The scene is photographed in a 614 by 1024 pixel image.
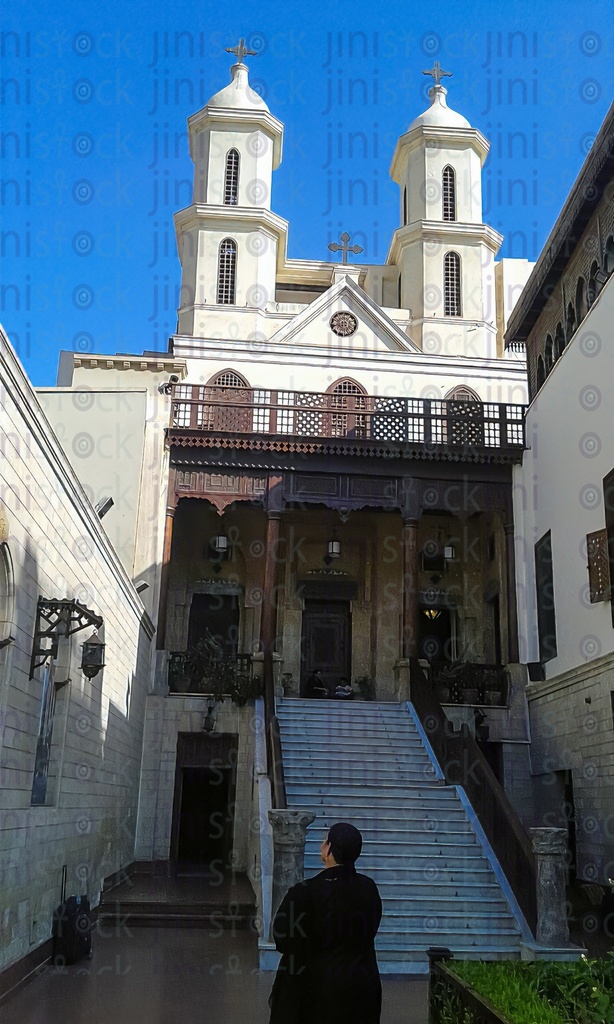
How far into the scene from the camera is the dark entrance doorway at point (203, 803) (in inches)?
661

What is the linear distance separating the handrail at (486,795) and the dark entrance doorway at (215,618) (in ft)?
17.8

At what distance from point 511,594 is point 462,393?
284 inches

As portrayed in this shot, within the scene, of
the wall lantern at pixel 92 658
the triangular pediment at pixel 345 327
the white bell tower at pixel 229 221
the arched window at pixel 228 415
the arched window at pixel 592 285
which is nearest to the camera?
the wall lantern at pixel 92 658

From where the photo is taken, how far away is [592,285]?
14797 millimetres

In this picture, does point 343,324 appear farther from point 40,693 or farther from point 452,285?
point 40,693

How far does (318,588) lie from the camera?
2069 centimetres

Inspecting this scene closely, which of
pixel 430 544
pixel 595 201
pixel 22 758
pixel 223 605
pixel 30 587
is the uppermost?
pixel 595 201

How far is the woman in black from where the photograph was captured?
4.36 metres

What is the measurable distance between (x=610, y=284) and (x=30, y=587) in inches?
386

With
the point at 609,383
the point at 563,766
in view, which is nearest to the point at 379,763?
the point at 563,766

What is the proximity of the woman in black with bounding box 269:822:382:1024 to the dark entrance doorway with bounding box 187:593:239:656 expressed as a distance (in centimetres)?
1603

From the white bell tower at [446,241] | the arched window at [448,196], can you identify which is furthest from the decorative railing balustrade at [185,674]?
the arched window at [448,196]

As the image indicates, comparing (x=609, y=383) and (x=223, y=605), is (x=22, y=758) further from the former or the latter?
(x=223, y=605)

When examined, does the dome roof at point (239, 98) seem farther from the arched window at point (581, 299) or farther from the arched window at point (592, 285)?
the arched window at point (592, 285)
